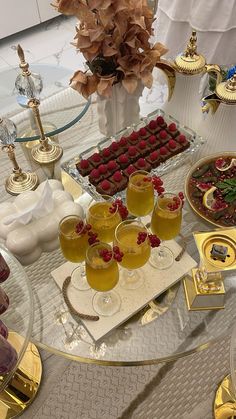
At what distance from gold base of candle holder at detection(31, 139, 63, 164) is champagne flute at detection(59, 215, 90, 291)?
1.63ft

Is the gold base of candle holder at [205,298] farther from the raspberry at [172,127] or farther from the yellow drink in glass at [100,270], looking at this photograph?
the raspberry at [172,127]

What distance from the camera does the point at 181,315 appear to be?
114 cm

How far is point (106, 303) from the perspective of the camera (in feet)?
3.62

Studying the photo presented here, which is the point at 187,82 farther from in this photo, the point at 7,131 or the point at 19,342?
the point at 19,342

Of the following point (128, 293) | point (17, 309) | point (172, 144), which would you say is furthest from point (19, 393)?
point (172, 144)

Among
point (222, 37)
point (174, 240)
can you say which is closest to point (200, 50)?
point (222, 37)

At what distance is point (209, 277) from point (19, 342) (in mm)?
538

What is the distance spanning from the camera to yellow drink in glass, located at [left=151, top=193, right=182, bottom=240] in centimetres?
107

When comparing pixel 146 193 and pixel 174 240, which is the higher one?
pixel 146 193

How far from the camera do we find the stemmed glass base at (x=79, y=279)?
1136mm

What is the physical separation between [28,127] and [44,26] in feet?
7.07

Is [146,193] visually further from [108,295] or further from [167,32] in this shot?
[167,32]

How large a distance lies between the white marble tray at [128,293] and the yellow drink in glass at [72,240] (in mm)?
94

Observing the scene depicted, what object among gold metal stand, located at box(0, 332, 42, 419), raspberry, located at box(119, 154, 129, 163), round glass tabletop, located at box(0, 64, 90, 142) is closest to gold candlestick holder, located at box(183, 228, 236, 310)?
raspberry, located at box(119, 154, 129, 163)
